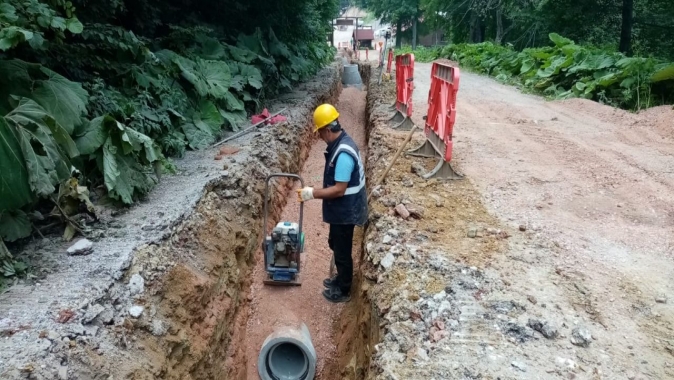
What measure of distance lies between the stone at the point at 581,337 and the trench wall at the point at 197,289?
8.57 ft

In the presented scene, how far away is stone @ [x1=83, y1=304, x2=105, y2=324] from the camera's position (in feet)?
9.53

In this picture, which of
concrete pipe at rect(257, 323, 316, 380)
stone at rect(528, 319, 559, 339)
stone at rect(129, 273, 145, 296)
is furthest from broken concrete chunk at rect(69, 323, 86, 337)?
stone at rect(528, 319, 559, 339)

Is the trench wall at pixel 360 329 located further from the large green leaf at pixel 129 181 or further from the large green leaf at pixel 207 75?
the large green leaf at pixel 207 75

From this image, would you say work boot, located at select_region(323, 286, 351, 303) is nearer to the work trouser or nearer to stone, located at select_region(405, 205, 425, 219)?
the work trouser

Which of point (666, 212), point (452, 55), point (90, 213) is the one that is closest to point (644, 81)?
point (666, 212)

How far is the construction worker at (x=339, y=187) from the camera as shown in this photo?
432 cm

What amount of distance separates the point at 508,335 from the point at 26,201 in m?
3.26

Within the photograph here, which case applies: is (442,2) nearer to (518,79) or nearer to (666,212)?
(518,79)

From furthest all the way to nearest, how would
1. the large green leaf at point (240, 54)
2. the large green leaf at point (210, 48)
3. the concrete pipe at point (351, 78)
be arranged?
the concrete pipe at point (351, 78) < the large green leaf at point (240, 54) < the large green leaf at point (210, 48)

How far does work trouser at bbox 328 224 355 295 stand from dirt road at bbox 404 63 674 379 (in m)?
1.45

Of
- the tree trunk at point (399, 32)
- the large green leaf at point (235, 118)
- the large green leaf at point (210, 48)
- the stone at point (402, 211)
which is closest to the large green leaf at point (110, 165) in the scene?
the stone at point (402, 211)

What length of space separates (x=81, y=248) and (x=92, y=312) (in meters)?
0.84

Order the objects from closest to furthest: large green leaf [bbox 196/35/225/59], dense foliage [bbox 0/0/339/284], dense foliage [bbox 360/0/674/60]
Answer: dense foliage [bbox 0/0/339/284] < large green leaf [bbox 196/35/225/59] < dense foliage [bbox 360/0/674/60]

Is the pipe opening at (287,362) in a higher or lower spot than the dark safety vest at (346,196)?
lower
